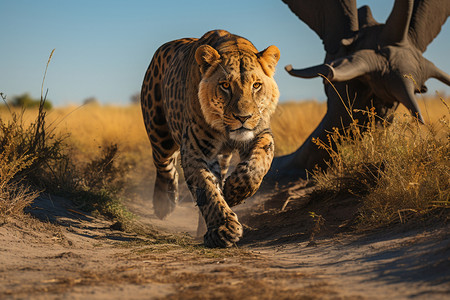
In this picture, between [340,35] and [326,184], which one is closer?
[326,184]

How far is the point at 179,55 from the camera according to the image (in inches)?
260

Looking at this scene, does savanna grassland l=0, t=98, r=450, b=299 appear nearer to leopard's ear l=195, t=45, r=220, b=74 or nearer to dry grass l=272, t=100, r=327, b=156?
leopard's ear l=195, t=45, r=220, b=74

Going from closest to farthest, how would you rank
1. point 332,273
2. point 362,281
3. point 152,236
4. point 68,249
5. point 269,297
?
point 269,297 → point 362,281 → point 332,273 → point 68,249 → point 152,236

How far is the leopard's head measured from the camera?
15.6 ft

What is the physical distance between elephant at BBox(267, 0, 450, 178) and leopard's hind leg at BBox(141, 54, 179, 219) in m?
1.73

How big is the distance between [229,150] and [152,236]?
4.66 ft

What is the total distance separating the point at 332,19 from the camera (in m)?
8.29

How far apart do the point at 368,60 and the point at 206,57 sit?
288cm

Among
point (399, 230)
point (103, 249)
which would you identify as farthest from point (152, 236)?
point (399, 230)

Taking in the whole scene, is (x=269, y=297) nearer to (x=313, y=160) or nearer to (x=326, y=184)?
(x=326, y=184)

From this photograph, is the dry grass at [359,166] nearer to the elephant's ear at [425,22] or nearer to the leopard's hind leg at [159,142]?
the leopard's hind leg at [159,142]

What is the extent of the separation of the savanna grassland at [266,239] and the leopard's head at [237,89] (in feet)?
3.17

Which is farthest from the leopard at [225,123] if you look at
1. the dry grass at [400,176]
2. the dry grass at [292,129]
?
the dry grass at [292,129]

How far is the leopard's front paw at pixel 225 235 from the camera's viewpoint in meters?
4.48
